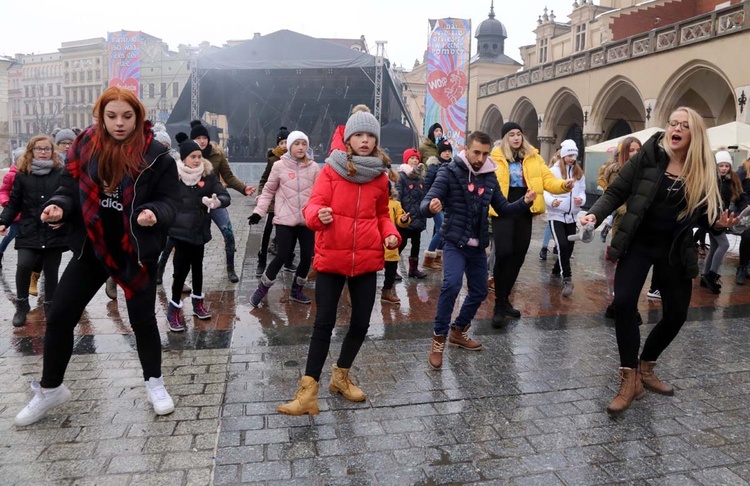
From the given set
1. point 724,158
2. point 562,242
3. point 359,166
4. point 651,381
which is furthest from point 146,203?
point 724,158

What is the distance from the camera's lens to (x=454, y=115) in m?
24.3

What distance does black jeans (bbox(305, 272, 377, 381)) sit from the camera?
3.74 m

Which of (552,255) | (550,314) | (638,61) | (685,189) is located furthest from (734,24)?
(685,189)

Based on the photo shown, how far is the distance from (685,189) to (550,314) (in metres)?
2.77

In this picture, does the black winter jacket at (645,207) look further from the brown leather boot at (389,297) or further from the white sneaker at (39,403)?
the white sneaker at (39,403)

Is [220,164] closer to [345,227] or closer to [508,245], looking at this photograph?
[508,245]

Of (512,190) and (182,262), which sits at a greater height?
(512,190)

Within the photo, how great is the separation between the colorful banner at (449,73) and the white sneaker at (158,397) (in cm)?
2074

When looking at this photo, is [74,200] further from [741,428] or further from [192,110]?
[192,110]

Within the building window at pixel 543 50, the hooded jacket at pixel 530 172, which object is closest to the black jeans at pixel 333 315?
the hooded jacket at pixel 530 172

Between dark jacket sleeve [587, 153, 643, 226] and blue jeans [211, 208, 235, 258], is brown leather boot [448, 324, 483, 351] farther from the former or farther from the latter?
blue jeans [211, 208, 235, 258]

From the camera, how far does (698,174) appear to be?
12.2 feet

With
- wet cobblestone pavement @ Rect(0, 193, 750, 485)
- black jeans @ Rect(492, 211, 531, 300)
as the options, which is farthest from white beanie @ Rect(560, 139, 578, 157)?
wet cobblestone pavement @ Rect(0, 193, 750, 485)

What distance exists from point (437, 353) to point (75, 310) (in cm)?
256
